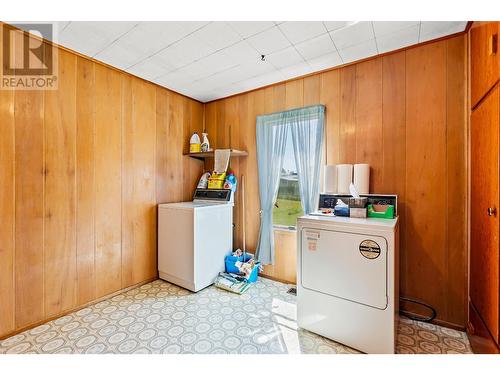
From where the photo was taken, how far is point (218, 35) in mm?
1904

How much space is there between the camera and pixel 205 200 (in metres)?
3.12

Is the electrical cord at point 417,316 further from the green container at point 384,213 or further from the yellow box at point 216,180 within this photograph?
the yellow box at point 216,180

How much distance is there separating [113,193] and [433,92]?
10.6 ft

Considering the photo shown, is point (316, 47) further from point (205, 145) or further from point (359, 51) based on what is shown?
point (205, 145)

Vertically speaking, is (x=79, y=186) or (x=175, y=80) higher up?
(x=175, y=80)

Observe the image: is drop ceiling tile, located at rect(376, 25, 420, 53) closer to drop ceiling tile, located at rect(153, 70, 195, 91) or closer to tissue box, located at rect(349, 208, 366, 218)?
tissue box, located at rect(349, 208, 366, 218)

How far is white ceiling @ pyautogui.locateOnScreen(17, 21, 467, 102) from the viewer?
1.79m

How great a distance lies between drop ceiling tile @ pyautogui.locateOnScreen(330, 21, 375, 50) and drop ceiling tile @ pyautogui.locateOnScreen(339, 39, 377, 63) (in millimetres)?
57

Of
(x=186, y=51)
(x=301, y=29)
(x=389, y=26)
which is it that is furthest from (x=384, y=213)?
(x=186, y=51)

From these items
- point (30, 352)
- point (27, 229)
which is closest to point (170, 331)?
point (30, 352)

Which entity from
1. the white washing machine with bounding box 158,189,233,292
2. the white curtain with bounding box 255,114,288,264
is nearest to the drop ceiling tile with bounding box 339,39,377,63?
the white curtain with bounding box 255,114,288,264

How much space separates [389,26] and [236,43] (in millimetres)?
1232

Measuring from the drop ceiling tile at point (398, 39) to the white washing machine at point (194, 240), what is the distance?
2.19 meters

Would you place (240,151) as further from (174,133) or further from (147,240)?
(147,240)
